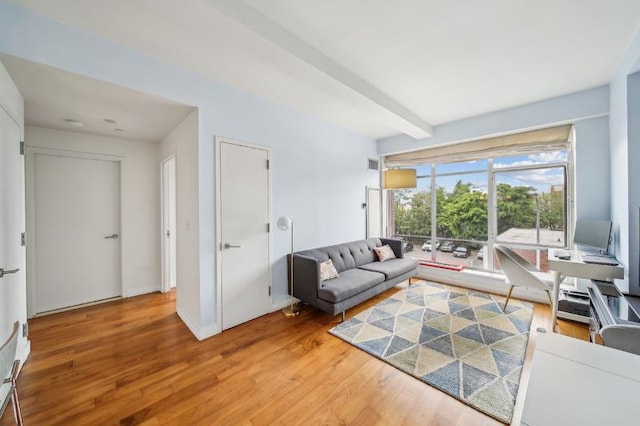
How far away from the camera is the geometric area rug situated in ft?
6.19

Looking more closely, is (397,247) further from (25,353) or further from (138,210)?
(25,353)

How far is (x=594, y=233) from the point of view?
9.27 feet

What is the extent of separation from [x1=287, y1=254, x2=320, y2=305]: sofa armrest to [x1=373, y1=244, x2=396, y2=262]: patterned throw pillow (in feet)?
5.44

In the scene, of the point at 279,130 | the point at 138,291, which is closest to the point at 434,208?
the point at 279,130

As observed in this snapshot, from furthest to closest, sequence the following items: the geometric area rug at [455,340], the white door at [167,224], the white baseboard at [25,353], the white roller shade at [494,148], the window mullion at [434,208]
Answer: the window mullion at [434,208] < the white door at [167,224] < the white roller shade at [494,148] < the white baseboard at [25,353] < the geometric area rug at [455,340]

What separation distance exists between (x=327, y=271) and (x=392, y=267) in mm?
1114

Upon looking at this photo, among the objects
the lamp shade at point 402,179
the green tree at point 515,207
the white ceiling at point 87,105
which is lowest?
the green tree at point 515,207

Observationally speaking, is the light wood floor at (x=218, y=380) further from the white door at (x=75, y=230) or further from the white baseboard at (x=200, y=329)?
the white door at (x=75, y=230)

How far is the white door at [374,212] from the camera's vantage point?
194 inches

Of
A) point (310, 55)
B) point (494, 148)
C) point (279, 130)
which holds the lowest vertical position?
point (494, 148)

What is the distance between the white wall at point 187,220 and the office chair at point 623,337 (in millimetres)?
3107

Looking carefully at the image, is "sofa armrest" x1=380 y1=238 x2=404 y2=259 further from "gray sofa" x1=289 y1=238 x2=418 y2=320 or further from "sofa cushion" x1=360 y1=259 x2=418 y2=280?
"sofa cushion" x1=360 y1=259 x2=418 y2=280

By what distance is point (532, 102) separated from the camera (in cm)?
344

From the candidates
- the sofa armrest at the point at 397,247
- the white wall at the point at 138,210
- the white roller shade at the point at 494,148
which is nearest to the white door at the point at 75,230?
the white wall at the point at 138,210
